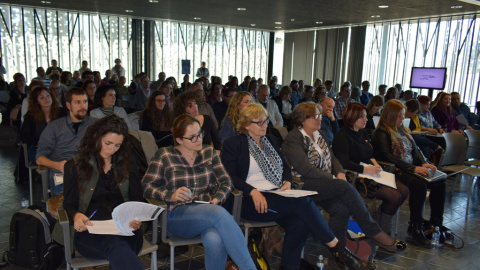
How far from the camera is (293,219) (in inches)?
110

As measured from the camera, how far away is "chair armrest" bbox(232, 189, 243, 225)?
105 inches

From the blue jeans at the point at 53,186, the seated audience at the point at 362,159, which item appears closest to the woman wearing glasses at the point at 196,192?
the blue jeans at the point at 53,186

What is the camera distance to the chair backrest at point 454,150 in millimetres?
4750

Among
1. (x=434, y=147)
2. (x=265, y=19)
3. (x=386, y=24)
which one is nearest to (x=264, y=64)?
(x=265, y=19)

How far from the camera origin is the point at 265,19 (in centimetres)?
1333

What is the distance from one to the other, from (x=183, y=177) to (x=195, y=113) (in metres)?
1.58

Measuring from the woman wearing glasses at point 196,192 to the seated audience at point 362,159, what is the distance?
145 centimetres

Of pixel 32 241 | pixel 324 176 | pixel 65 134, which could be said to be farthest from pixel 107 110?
pixel 324 176

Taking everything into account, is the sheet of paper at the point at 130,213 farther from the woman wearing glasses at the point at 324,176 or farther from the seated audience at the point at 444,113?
the seated audience at the point at 444,113

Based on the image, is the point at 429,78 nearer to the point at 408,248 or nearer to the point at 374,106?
the point at 374,106

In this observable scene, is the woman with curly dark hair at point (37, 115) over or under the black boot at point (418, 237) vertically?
over

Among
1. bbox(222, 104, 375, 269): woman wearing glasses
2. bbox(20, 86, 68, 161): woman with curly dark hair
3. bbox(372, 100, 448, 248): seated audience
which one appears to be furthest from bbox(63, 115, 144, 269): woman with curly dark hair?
bbox(372, 100, 448, 248): seated audience

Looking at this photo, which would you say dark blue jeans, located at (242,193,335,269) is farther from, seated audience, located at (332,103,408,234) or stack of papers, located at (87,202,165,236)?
seated audience, located at (332,103,408,234)

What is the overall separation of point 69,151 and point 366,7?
8.61 metres
